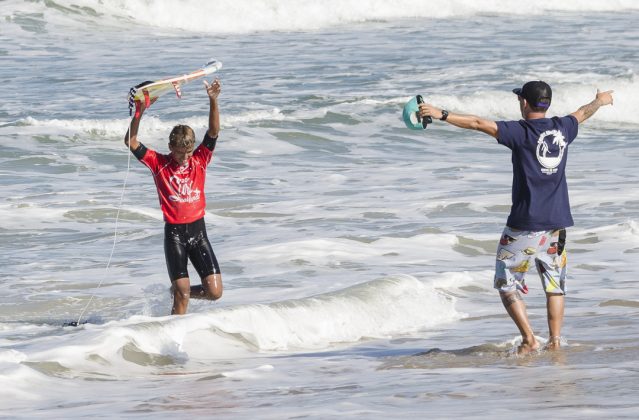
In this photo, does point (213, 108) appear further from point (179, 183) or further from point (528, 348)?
point (528, 348)

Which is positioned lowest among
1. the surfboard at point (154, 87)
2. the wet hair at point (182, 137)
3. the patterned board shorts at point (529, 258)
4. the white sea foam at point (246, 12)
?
the patterned board shorts at point (529, 258)

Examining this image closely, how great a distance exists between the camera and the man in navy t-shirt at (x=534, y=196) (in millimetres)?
6832

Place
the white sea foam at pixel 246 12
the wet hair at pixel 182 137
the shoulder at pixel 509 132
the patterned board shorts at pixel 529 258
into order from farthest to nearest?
the white sea foam at pixel 246 12
the wet hair at pixel 182 137
the patterned board shorts at pixel 529 258
the shoulder at pixel 509 132

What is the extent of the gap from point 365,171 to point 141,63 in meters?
13.3

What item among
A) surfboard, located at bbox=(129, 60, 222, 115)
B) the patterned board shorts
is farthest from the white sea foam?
the patterned board shorts

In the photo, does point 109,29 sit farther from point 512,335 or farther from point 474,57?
point 512,335

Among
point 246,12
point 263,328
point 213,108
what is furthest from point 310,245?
point 246,12

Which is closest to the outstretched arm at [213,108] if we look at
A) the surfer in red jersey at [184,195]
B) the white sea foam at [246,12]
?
the surfer in red jersey at [184,195]

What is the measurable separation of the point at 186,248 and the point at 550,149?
2.71 meters

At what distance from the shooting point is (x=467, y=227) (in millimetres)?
12578

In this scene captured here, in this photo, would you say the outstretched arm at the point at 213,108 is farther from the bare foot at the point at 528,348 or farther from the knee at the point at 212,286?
the bare foot at the point at 528,348

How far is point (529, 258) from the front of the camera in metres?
7.04

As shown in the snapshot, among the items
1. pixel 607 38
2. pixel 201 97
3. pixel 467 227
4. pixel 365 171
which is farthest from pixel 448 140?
pixel 607 38

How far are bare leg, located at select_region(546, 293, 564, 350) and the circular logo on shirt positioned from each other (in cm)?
80
